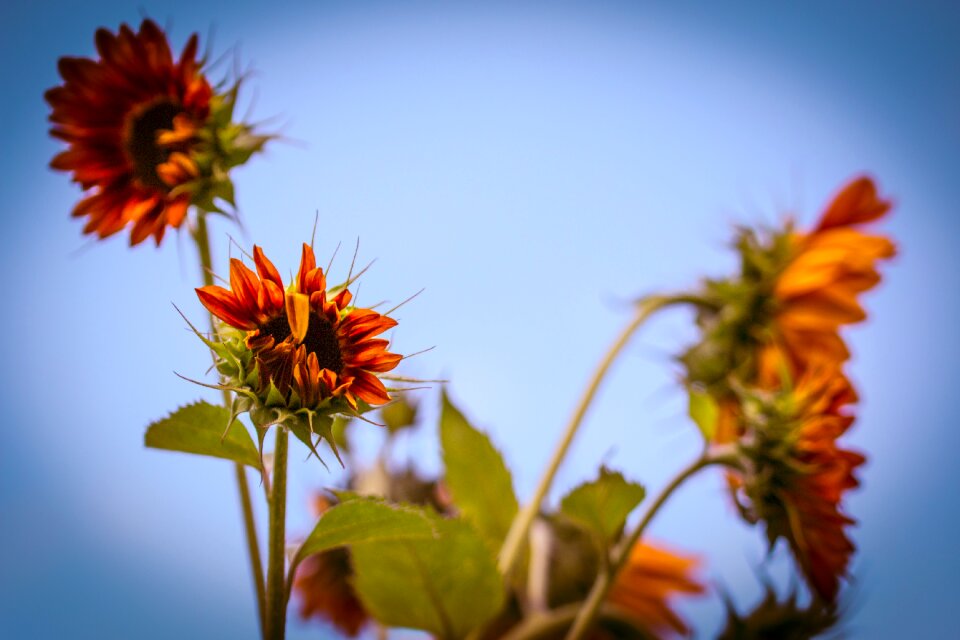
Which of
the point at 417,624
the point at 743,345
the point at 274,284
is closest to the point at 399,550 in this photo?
the point at 417,624

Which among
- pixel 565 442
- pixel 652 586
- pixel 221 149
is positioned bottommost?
pixel 652 586

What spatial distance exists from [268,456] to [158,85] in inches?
6.7

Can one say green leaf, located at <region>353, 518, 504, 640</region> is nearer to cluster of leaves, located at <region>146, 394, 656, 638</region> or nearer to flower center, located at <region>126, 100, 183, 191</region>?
cluster of leaves, located at <region>146, 394, 656, 638</region>

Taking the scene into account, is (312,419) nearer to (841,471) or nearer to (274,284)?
(274,284)

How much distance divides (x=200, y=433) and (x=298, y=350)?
69 millimetres

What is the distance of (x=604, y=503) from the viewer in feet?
1.36

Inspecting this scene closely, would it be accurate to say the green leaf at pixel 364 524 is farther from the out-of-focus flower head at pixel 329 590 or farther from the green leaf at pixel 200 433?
the out-of-focus flower head at pixel 329 590

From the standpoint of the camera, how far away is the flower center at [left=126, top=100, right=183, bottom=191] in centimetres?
40

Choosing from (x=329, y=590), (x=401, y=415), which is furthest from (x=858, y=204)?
(x=329, y=590)

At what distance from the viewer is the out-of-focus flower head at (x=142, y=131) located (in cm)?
37

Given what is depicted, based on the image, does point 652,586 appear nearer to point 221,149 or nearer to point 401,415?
point 401,415

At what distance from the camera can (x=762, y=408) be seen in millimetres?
484

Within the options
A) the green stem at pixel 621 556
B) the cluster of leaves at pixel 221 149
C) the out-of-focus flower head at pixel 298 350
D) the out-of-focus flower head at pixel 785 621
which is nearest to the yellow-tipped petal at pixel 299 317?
the out-of-focus flower head at pixel 298 350

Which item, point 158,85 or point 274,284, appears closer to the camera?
point 274,284
